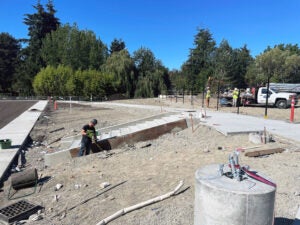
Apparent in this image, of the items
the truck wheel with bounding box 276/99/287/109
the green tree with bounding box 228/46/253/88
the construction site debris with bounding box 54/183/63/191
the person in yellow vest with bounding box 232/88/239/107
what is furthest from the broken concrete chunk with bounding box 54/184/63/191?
the green tree with bounding box 228/46/253/88

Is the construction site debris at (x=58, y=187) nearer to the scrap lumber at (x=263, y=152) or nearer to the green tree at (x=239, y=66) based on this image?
the scrap lumber at (x=263, y=152)

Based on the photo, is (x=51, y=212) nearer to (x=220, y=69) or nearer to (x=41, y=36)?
(x=220, y=69)

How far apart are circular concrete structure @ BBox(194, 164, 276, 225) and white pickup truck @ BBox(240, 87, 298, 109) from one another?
2211cm

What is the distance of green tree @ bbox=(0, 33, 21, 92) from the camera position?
7012 centimetres

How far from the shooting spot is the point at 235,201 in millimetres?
2723

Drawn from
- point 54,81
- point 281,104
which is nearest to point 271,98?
point 281,104

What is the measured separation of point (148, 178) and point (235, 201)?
3.85 m

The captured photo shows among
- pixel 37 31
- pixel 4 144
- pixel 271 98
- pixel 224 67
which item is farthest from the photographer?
pixel 37 31

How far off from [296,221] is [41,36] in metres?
75.9

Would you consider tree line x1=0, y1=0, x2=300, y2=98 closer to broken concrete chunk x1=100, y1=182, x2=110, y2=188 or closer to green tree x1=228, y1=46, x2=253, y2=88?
green tree x1=228, y1=46, x2=253, y2=88

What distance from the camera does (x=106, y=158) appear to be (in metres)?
8.80

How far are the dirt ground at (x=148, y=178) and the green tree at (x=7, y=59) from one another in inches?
2693

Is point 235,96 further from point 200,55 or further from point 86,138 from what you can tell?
point 200,55

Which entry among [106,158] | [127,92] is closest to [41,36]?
[127,92]
